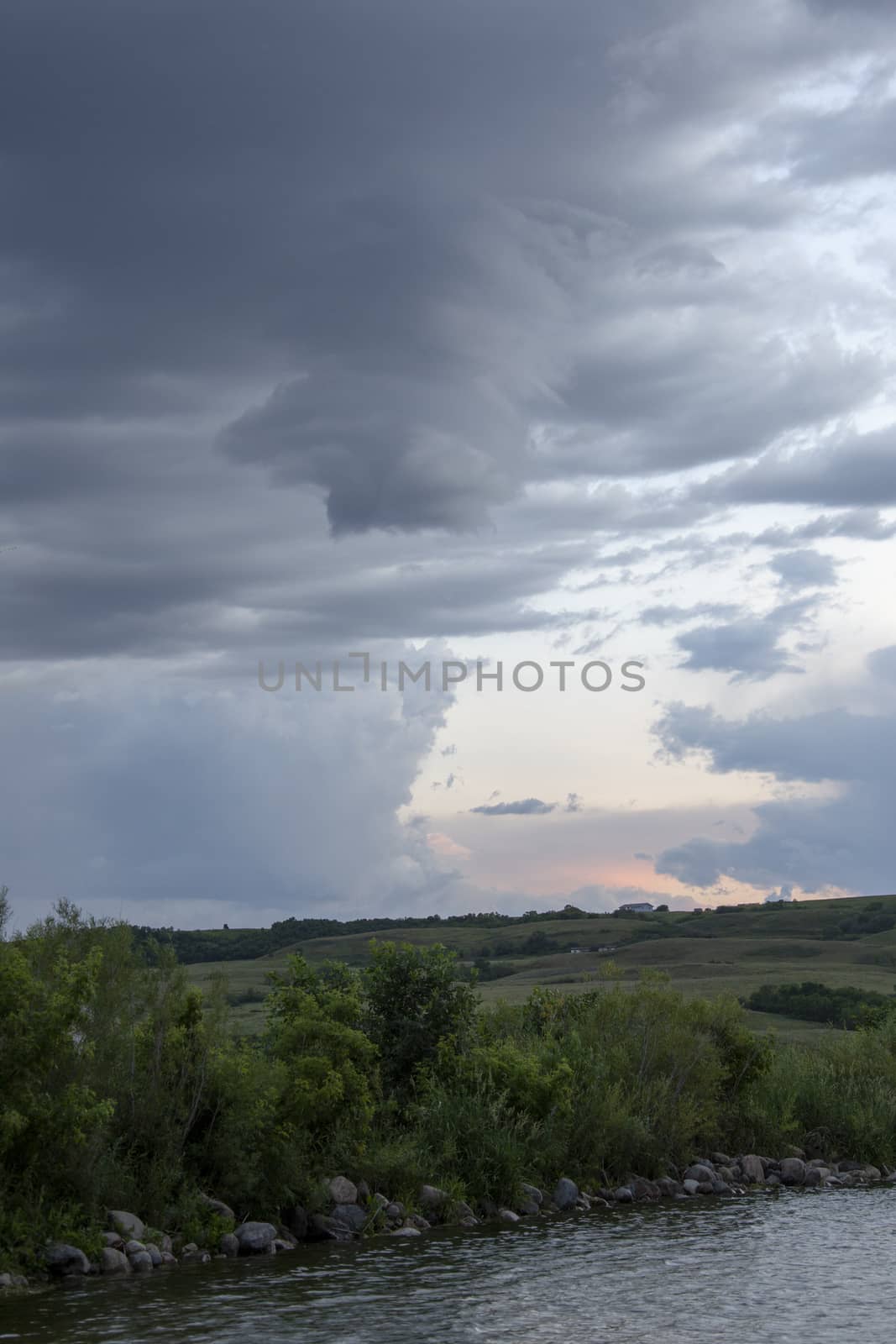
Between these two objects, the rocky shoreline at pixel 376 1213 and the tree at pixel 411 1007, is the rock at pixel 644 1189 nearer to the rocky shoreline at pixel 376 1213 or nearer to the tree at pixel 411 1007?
the rocky shoreline at pixel 376 1213

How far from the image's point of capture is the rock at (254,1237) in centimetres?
4088

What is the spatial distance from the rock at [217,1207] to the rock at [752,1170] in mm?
27191

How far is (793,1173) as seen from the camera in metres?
60.4

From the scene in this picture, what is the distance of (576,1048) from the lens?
57.8m

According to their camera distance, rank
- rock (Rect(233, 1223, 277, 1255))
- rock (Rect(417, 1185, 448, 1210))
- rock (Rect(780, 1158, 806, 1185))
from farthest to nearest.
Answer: rock (Rect(780, 1158, 806, 1185)) → rock (Rect(417, 1185, 448, 1210)) → rock (Rect(233, 1223, 277, 1255))

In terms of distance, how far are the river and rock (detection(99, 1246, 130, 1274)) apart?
0.67 metres

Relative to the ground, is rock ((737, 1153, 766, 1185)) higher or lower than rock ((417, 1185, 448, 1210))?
lower

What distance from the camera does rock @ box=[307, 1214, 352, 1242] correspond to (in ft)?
143

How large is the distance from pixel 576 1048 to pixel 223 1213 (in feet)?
67.3

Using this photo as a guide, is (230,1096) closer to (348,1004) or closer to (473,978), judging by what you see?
(348,1004)

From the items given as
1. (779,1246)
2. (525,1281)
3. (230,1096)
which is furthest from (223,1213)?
(779,1246)

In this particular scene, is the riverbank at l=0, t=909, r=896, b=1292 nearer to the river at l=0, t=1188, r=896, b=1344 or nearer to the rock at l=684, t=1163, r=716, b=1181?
the rock at l=684, t=1163, r=716, b=1181

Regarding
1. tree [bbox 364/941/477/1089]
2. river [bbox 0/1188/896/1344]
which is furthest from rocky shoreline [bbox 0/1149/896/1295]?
tree [bbox 364/941/477/1089]

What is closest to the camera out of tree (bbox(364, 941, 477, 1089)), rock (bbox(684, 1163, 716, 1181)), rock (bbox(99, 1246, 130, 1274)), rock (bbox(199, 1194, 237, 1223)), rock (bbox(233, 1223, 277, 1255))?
rock (bbox(99, 1246, 130, 1274))
